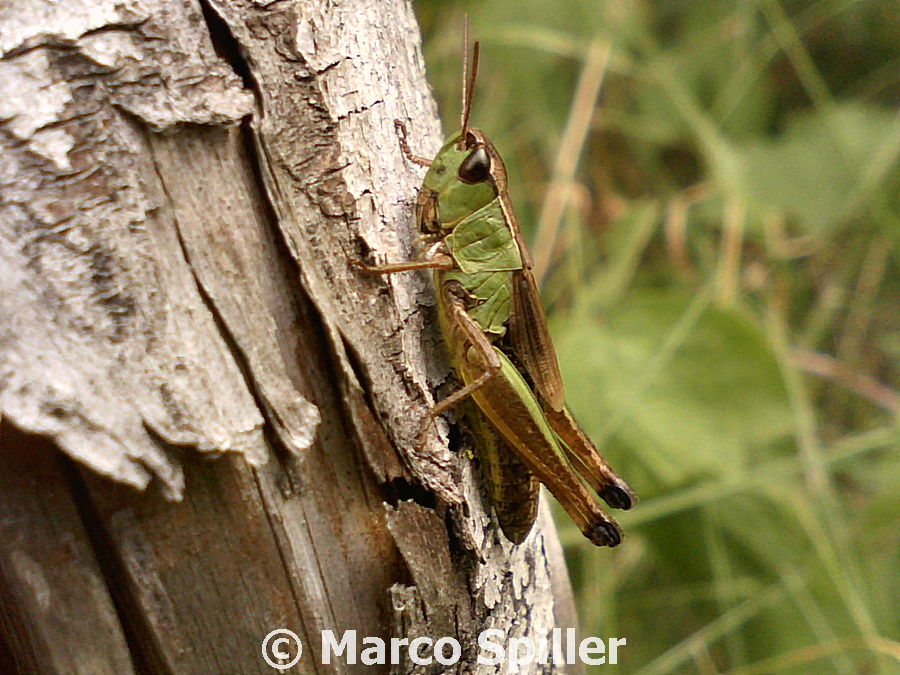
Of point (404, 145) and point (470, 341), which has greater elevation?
point (404, 145)

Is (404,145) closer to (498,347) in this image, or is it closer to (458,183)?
(458,183)

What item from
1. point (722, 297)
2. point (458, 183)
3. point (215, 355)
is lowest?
point (722, 297)

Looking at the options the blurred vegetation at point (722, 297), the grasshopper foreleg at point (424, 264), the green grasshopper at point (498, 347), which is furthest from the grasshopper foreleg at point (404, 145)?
the blurred vegetation at point (722, 297)

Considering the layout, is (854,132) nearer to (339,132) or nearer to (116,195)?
(339,132)

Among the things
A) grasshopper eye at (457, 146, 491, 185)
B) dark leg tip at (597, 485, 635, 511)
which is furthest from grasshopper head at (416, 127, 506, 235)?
dark leg tip at (597, 485, 635, 511)

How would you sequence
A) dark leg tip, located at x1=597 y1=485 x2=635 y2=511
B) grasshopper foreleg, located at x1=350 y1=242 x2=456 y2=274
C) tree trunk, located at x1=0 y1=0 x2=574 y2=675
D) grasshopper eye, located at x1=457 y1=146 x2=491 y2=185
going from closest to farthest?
1. tree trunk, located at x1=0 y1=0 x2=574 y2=675
2. grasshopper foreleg, located at x1=350 y1=242 x2=456 y2=274
3. grasshopper eye, located at x1=457 y1=146 x2=491 y2=185
4. dark leg tip, located at x1=597 y1=485 x2=635 y2=511

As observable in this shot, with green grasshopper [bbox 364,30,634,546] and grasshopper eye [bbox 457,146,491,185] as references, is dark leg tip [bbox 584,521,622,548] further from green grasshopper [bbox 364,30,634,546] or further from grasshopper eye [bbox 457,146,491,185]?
grasshopper eye [bbox 457,146,491,185]

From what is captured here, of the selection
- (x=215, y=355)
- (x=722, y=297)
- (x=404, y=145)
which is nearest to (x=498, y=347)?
(x=404, y=145)

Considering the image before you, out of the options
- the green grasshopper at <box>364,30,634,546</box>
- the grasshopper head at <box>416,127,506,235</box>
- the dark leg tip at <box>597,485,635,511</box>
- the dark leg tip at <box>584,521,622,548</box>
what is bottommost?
the dark leg tip at <box>584,521,622,548</box>
